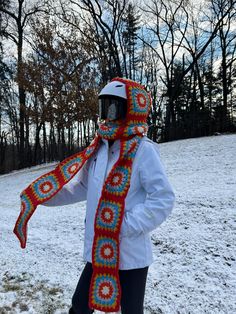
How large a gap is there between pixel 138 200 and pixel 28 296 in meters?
2.27

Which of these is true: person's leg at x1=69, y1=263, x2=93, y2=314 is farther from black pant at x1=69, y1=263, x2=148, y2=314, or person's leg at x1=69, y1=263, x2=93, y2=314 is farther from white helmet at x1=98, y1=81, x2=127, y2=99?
white helmet at x1=98, y1=81, x2=127, y2=99

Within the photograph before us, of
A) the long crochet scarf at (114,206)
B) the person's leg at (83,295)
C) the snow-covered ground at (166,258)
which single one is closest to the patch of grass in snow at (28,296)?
the snow-covered ground at (166,258)

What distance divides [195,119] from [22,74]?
12739 millimetres

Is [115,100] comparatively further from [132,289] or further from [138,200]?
[132,289]

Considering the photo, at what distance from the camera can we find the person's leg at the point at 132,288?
184cm

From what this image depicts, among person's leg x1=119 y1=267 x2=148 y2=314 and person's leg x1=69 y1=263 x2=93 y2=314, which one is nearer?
person's leg x1=119 y1=267 x2=148 y2=314

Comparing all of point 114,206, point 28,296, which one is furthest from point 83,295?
point 28,296

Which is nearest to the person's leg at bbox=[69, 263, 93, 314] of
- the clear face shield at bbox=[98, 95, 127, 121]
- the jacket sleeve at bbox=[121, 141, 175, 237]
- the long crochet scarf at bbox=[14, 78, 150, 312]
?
the long crochet scarf at bbox=[14, 78, 150, 312]

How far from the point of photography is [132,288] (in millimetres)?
1848

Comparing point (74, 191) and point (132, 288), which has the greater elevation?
point (74, 191)

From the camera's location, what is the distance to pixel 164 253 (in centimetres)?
423

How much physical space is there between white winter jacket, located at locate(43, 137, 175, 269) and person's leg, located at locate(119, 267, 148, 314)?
7cm

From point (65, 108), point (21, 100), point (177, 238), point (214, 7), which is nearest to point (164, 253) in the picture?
point (177, 238)

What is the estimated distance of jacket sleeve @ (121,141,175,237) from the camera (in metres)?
1.71
